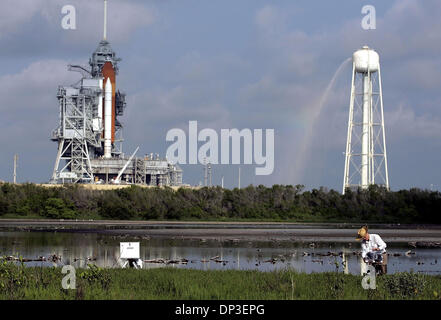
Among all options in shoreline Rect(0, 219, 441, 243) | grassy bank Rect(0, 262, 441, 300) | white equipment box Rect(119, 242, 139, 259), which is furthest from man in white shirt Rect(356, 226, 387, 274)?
shoreline Rect(0, 219, 441, 243)

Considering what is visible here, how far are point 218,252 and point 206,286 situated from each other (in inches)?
1102

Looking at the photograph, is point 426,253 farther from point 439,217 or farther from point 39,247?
point 439,217

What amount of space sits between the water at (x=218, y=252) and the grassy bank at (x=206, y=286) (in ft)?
27.3

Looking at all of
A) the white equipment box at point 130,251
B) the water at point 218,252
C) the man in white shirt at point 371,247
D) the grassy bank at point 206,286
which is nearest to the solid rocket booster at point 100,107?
the water at point 218,252

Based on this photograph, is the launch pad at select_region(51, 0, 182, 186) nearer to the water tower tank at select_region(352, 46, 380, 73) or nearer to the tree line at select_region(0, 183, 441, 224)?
the tree line at select_region(0, 183, 441, 224)

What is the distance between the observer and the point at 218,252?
55656 mm

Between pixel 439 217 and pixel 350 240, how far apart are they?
53906 millimetres

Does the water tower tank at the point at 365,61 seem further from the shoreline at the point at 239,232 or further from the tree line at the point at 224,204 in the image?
the shoreline at the point at 239,232

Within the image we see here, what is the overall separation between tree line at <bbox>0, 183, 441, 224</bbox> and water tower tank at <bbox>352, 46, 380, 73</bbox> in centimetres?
2107

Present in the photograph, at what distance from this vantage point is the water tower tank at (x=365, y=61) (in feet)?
377

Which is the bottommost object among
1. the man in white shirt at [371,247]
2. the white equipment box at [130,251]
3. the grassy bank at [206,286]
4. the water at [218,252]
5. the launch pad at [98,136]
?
the water at [218,252]
